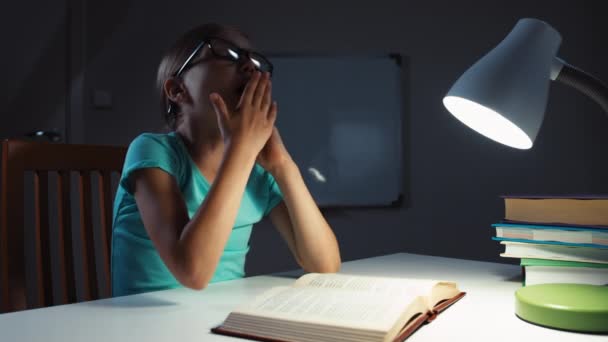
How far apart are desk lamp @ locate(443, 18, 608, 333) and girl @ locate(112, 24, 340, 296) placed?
0.37 m

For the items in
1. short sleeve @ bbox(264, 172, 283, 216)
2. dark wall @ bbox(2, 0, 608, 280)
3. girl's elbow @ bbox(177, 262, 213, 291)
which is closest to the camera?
girl's elbow @ bbox(177, 262, 213, 291)

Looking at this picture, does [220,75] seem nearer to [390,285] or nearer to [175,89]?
[175,89]

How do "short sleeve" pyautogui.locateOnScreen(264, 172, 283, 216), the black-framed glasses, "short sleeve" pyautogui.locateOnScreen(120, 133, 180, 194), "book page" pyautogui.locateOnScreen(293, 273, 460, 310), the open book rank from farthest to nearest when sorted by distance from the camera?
1. "short sleeve" pyautogui.locateOnScreen(264, 172, 283, 216)
2. the black-framed glasses
3. "short sleeve" pyautogui.locateOnScreen(120, 133, 180, 194)
4. "book page" pyautogui.locateOnScreen(293, 273, 460, 310)
5. the open book

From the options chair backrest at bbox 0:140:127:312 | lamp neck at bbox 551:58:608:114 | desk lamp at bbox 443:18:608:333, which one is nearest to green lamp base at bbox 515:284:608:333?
desk lamp at bbox 443:18:608:333

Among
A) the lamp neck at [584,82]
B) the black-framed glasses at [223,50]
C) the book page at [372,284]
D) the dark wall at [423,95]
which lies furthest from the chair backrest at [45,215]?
the dark wall at [423,95]

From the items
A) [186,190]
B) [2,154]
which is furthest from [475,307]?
[2,154]

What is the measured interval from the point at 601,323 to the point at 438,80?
2.17 m

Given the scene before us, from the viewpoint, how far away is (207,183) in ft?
3.35

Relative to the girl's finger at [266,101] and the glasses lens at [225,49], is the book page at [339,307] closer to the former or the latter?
the girl's finger at [266,101]

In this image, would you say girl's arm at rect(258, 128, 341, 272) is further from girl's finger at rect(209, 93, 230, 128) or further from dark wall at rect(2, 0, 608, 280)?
dark wall at rect(2, 0, 608, 280)

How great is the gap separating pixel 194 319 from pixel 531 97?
47cm

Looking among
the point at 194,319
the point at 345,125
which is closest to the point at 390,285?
the point at 194,319

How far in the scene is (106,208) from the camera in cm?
107

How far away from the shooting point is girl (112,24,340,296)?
77cm
